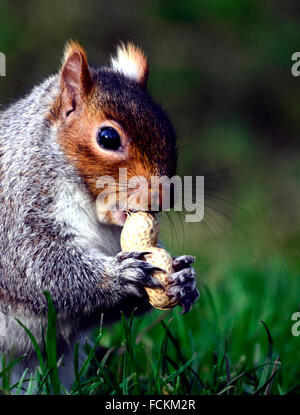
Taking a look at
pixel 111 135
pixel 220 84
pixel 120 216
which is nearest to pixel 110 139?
pixel 111 135

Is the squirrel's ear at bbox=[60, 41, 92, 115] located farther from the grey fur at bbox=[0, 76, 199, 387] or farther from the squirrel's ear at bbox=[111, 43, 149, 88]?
the squirrel's ear at bbox=[111, 43, 149, 88]

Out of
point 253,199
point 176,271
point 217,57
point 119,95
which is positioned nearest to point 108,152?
point 119,95

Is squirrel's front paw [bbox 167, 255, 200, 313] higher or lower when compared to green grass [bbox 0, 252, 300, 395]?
higher

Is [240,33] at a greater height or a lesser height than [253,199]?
greater

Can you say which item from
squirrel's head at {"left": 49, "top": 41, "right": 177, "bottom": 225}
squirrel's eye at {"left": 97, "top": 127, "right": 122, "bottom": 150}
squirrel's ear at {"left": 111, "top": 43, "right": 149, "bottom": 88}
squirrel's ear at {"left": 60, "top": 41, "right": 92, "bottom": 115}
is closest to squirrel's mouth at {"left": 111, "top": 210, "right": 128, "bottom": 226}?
squirrel's head at {"left": 49, "top": 41, "right": 177, "bottom": 225}

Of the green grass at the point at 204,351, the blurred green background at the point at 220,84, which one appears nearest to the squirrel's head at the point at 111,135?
the green grass at the point at 204,351

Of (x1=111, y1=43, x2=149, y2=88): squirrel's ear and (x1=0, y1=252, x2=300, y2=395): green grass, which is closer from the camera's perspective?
(x1=0, y1=252, x2=300, y2=395): green grass

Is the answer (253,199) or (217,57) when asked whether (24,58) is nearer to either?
(217,57)
